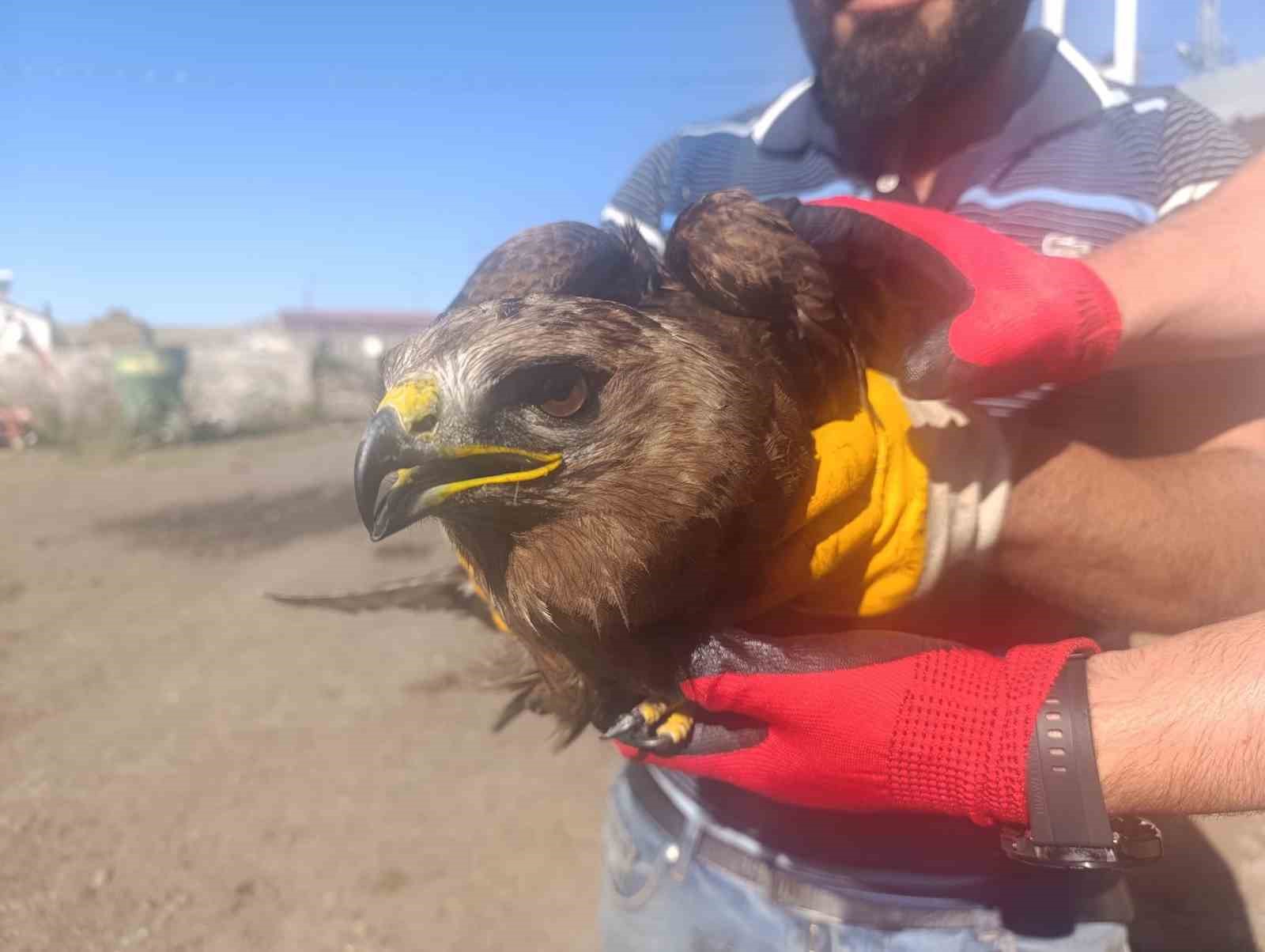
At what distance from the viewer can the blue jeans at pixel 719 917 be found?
196cm

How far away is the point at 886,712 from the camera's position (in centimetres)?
145

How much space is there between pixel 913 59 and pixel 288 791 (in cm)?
447

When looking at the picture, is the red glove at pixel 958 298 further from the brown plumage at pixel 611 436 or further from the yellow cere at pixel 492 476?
the yellow cere at pixel 492 476

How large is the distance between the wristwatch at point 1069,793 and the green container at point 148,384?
1647cm

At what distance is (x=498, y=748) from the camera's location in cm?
500

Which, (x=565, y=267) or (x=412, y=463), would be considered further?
(x=565, y=267)

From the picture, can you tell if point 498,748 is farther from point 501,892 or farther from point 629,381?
point 629,381

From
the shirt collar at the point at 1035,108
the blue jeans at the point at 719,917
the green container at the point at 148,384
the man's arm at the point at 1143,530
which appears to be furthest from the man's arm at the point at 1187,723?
the green container at the point at 148,384

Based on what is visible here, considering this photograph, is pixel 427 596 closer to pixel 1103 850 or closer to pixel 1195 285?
pixel 1103 850

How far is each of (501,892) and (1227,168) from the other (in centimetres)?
377

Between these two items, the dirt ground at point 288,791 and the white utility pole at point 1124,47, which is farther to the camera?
the dirt ground at point 288,791

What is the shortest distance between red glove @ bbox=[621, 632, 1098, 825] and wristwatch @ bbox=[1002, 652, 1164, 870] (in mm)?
19

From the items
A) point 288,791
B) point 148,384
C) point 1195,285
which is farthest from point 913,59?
point 148,384

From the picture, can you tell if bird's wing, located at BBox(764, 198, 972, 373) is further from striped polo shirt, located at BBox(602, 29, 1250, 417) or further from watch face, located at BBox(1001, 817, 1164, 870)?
watch face, located at BBox(1001, 817, 1164, 870)
